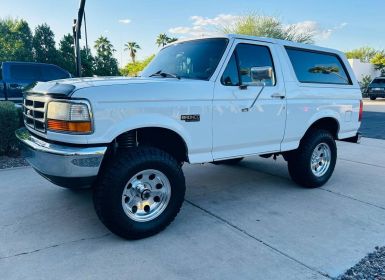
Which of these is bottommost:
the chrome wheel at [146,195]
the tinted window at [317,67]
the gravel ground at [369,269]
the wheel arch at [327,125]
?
the gravel ground at [369,269]

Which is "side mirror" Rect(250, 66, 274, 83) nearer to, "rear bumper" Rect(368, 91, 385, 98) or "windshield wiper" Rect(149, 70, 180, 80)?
"windshield wiper" Rect(149, 70, 180, 80)

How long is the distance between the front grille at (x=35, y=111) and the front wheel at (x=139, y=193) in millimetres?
804

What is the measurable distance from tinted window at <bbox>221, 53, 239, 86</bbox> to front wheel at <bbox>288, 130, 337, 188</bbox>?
1654 millimetres

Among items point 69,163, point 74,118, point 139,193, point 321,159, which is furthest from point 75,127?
point 321,159

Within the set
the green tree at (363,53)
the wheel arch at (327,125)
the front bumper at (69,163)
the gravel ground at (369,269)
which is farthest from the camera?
the green tree at (363,53)

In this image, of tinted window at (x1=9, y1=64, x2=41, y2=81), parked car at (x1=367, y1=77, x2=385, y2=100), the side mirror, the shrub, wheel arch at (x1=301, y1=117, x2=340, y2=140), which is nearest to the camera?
the side mirror

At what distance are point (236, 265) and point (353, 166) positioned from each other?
4508 mm

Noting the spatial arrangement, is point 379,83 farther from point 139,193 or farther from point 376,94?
point 139,193

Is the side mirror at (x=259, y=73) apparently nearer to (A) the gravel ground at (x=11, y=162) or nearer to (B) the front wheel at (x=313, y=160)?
(B) the front wheel at (x=313, y=160)

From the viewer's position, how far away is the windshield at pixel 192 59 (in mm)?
3857

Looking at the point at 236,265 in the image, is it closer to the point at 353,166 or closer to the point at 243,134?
the point at 243,134

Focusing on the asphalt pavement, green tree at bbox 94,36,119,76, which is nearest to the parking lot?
the asphalt pavement

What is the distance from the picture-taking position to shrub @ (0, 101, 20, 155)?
6.15 m

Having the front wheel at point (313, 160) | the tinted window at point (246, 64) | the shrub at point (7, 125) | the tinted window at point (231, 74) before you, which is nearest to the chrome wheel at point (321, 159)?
the front wheel at point (313, 160)
